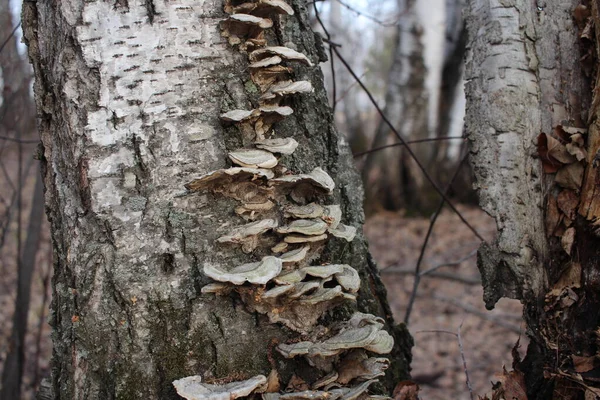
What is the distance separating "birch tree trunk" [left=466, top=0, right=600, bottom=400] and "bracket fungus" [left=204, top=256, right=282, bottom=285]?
1.00 meters

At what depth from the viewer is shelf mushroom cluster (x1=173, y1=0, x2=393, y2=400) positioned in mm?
1744

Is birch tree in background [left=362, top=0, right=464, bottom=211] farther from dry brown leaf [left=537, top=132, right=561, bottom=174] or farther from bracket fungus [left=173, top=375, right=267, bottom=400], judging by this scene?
bracket fungus [left=173, top=375, right=267, bottom=400]

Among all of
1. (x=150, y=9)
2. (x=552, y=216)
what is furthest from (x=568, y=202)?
(x=150, y=9)

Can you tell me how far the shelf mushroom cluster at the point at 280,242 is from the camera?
→ 174 centimetres

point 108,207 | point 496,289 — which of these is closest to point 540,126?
point 496,289

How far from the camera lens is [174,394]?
1812 mm

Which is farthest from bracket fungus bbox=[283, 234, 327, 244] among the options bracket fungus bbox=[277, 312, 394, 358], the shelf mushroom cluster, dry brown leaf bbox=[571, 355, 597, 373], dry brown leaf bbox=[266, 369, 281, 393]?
dry brown leaf bbox=[571, 355, 597, 373]

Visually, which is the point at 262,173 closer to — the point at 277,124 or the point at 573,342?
the point at 277,124

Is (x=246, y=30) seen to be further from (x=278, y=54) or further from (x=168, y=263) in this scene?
(x=168, y=263)

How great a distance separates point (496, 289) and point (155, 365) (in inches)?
55.5

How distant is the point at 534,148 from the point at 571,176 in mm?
186

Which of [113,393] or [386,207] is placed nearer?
[113,393]

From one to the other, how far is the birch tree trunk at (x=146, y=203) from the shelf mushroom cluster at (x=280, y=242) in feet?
0.20

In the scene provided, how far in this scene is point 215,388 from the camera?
1712 mm
